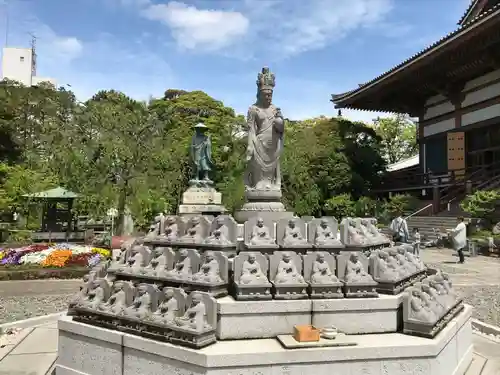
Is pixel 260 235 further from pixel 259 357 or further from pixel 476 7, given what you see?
pixel 476 7

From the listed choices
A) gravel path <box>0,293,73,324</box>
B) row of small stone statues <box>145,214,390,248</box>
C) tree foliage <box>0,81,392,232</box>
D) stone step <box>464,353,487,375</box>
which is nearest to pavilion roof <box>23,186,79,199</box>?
tree foliage <box>0,81,392,232</box>

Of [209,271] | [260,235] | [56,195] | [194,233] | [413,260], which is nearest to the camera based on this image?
[209,271]

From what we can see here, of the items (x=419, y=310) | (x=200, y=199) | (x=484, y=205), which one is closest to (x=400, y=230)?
(x=484, y=205)

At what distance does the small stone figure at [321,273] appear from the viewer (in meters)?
5.44

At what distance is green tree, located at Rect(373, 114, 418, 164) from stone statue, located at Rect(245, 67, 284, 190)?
43053 mm

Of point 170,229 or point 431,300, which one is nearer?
point 431,300

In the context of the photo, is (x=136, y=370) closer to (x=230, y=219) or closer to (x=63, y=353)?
(x=63, y=353)

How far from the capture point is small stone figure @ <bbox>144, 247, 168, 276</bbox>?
5926 mm

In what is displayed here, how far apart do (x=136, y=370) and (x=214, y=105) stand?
4779 cm

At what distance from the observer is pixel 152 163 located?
2361 cm

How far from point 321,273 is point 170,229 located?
8.08 ft

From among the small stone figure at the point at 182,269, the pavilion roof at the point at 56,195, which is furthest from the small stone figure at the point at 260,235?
the pavilion roof at the point at 56,195

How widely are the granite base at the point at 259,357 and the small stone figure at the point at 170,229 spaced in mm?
1692

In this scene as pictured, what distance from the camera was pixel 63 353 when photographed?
5586 mm
